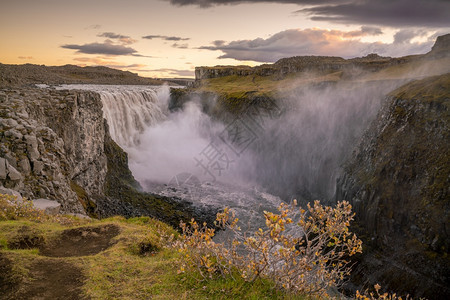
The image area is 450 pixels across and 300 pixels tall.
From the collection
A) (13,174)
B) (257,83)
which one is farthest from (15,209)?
(257,83)

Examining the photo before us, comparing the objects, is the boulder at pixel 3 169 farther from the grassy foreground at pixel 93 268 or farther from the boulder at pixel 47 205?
the grassy foreground at pixel 93 268

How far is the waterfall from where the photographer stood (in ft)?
136

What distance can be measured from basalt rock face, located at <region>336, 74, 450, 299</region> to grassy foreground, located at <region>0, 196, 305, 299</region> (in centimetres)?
1565

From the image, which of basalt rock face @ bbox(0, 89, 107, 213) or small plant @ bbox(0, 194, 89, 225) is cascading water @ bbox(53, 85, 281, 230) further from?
small plant @ bbox(0, 194, 89, 225)

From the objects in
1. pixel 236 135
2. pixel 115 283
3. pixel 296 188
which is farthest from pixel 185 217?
pixel 236 135

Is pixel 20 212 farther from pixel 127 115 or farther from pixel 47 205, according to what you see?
pixel 127 115

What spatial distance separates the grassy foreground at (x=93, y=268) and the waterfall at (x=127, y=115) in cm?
3076

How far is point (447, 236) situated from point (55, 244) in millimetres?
20263

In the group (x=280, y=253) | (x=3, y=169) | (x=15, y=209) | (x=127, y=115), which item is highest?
(x=127, y=115)

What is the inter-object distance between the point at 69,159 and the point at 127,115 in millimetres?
22839

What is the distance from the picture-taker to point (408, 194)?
2141 cm

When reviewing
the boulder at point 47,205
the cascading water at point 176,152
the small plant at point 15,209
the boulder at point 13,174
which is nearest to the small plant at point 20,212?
the small plant at point 15,209

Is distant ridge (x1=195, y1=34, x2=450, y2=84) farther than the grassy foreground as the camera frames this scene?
Yes

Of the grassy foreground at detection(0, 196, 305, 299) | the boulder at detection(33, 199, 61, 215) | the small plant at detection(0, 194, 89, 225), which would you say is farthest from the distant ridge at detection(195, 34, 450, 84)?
the small plant at detection(0, 194, 89, 225)
